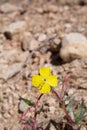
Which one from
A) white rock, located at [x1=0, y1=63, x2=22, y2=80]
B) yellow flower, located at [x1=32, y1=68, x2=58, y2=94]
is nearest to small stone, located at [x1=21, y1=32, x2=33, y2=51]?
white rock, located at [x1=0, y1=63, x2=22, y2=80]

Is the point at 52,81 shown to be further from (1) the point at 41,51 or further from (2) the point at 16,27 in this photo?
(2) the point at 16,27

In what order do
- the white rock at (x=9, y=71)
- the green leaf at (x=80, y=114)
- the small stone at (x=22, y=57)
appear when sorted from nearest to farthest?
the green leaf at (x=80, y=114), the white rock at (x=9, y=71), the small stone at (x=22, y=57)

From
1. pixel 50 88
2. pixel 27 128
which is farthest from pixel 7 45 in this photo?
pixel 50 88

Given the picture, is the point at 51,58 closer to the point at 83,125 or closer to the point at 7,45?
the point at 7,45

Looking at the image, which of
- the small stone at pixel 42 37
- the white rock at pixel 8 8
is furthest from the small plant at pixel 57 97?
the white rock at pixel 8 8

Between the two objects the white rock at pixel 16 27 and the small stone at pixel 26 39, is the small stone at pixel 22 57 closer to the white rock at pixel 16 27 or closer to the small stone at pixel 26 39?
the small stone at pixel 26 39

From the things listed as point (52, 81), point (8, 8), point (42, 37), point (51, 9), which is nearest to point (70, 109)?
point (52, 81)

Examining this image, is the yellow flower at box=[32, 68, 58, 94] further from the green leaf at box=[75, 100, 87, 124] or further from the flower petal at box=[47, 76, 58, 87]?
the green leaf at box=[75, 100, 87, 124]
